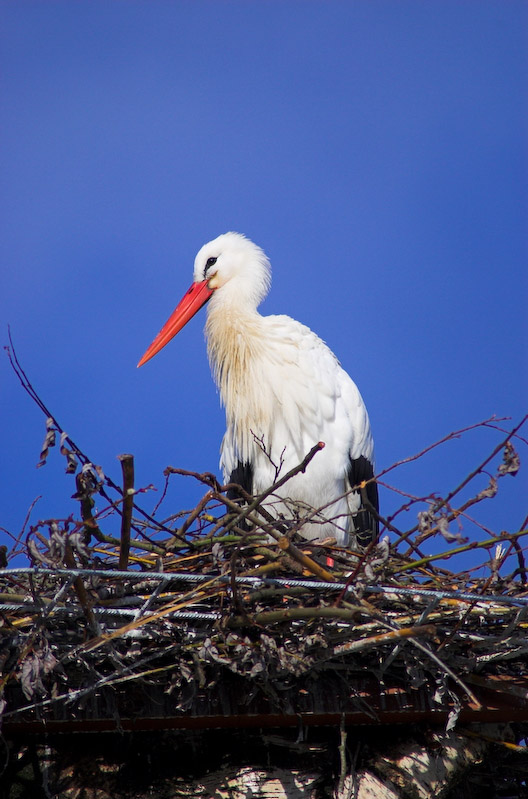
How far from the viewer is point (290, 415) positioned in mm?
2754

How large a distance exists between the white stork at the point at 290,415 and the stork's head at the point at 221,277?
0.38 feet

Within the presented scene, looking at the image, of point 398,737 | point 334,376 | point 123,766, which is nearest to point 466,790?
point 398,737

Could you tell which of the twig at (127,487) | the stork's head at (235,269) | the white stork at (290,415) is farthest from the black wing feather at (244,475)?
the twig at (127,487)

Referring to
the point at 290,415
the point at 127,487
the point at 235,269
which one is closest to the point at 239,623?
the point at 127,487

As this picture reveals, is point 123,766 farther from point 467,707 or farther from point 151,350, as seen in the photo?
point 151,350

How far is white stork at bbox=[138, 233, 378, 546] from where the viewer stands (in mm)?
2736

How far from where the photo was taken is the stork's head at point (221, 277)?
3205mm

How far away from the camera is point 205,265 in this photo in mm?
3354

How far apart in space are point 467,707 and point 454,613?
24 cm

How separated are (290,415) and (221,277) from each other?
808mm

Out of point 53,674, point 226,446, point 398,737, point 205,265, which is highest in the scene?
point 205,265

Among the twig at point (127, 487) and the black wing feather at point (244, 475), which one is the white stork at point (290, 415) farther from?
the twig at point (127, 487)

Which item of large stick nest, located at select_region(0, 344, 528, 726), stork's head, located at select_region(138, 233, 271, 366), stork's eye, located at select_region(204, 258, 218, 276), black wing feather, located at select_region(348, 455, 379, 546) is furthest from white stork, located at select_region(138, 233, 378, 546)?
large stick nest, located at select_region(0, 344, 528, 726)

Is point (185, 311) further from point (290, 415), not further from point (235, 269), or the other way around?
point (290, 415)
